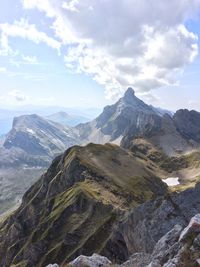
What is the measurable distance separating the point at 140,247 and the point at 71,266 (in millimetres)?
18447

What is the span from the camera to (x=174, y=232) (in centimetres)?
3794

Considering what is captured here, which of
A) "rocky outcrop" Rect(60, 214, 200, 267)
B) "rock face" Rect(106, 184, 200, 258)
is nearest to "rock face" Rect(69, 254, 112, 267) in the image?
"rocky outcrop" Rect(60, 214, 200, 267)

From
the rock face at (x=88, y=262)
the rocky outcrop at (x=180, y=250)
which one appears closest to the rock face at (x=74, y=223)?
the rock face at (x=88, y=262)

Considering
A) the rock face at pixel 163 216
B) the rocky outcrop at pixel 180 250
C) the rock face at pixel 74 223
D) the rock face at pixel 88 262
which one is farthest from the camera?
the rock face at pixel 74 223

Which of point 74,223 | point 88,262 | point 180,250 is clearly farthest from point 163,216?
point 74,223

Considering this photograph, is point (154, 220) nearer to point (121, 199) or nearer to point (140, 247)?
point (140, 247)

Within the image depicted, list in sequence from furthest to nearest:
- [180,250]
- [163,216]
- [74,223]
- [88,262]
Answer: [74,223]
[163,216]
[88,262]
[180,250]

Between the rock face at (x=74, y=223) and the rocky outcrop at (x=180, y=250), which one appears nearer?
→ the rocky outcrop at (x=180, y=250)

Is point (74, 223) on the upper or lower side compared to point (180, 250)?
lower

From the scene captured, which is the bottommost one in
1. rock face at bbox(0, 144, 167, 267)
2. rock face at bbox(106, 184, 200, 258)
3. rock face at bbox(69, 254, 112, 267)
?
rock face at bbox(0, 144, 167, 267)

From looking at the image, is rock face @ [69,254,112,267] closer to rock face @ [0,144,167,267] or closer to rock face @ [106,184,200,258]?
rock face @ [106,184,200,258]

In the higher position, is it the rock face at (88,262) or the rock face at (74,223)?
the rock face at (88,262)

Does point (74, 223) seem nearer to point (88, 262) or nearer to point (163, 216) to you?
point (163, 216)

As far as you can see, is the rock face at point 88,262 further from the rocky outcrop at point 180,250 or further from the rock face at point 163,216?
the rock face at point 163,216
